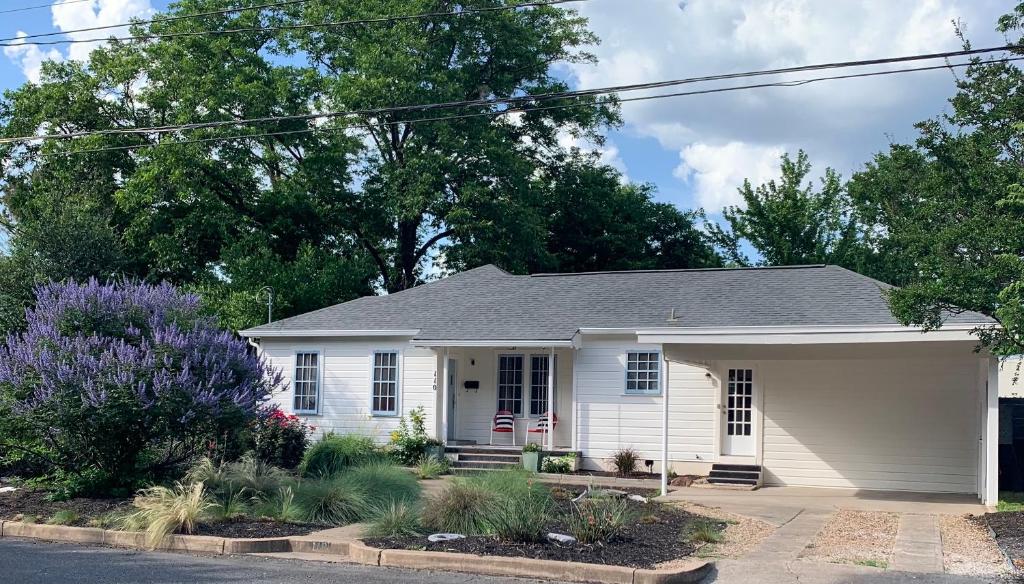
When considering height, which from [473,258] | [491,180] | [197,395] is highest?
[491,180]

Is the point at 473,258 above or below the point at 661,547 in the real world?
above

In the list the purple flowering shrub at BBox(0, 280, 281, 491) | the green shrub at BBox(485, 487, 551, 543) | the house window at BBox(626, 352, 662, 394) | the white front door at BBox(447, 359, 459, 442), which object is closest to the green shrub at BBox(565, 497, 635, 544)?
the green shrub at BBox(485, 487, 551, 543)

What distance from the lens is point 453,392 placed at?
21734mm

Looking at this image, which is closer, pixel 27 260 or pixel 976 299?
pixel 976 299

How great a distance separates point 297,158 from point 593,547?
2763 centimetres

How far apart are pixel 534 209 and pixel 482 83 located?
626 cm

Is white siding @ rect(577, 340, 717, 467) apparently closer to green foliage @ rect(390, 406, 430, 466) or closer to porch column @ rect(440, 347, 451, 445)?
porch column @ rect(440, 347, 451, 445)

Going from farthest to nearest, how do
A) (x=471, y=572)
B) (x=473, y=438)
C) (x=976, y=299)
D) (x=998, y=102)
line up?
(x=473, y=438) → (x=998, y=102) → (x=976, y=299) → (x=471, y=572)

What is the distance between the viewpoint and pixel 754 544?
36.1 ft

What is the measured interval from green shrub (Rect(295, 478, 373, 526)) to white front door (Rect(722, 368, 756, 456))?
8.95 meters

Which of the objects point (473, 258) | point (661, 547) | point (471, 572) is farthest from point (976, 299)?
point (473, 258)

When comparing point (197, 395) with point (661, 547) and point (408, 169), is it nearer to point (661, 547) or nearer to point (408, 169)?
point (661, 547)

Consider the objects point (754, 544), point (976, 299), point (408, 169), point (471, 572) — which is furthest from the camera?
point (408, 169)

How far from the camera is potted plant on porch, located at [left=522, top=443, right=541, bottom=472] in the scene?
63.3 ft
